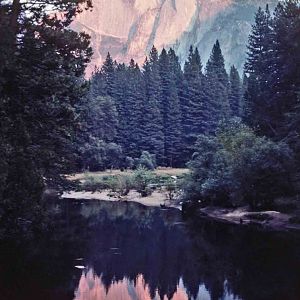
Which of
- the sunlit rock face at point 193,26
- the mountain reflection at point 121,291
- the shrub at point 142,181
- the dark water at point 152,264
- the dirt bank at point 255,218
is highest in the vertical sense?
the sunlit rock face at point 193,26

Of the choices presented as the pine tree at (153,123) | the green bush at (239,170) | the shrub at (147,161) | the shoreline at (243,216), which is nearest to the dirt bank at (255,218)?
the shoreline at (243,216)

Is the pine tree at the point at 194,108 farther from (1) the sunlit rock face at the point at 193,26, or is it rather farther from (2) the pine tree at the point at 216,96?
(1) the sunlit rock face at the point at 193,26

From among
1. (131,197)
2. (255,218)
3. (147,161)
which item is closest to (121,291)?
(255,218)

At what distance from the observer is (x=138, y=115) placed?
65.4 metres

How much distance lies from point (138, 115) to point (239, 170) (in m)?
35.9

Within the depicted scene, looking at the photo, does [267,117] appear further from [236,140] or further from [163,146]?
[163,146]

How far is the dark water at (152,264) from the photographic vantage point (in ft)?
49.1

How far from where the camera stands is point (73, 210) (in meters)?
36.8

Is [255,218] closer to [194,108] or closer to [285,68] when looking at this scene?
[285,68]

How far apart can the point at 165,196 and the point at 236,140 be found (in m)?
10.6

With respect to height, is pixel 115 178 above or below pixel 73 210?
above

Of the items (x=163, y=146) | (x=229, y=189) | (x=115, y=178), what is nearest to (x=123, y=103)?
(x=163, y=146)

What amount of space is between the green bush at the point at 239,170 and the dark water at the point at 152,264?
11.1ft

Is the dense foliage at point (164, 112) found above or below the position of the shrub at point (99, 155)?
above
